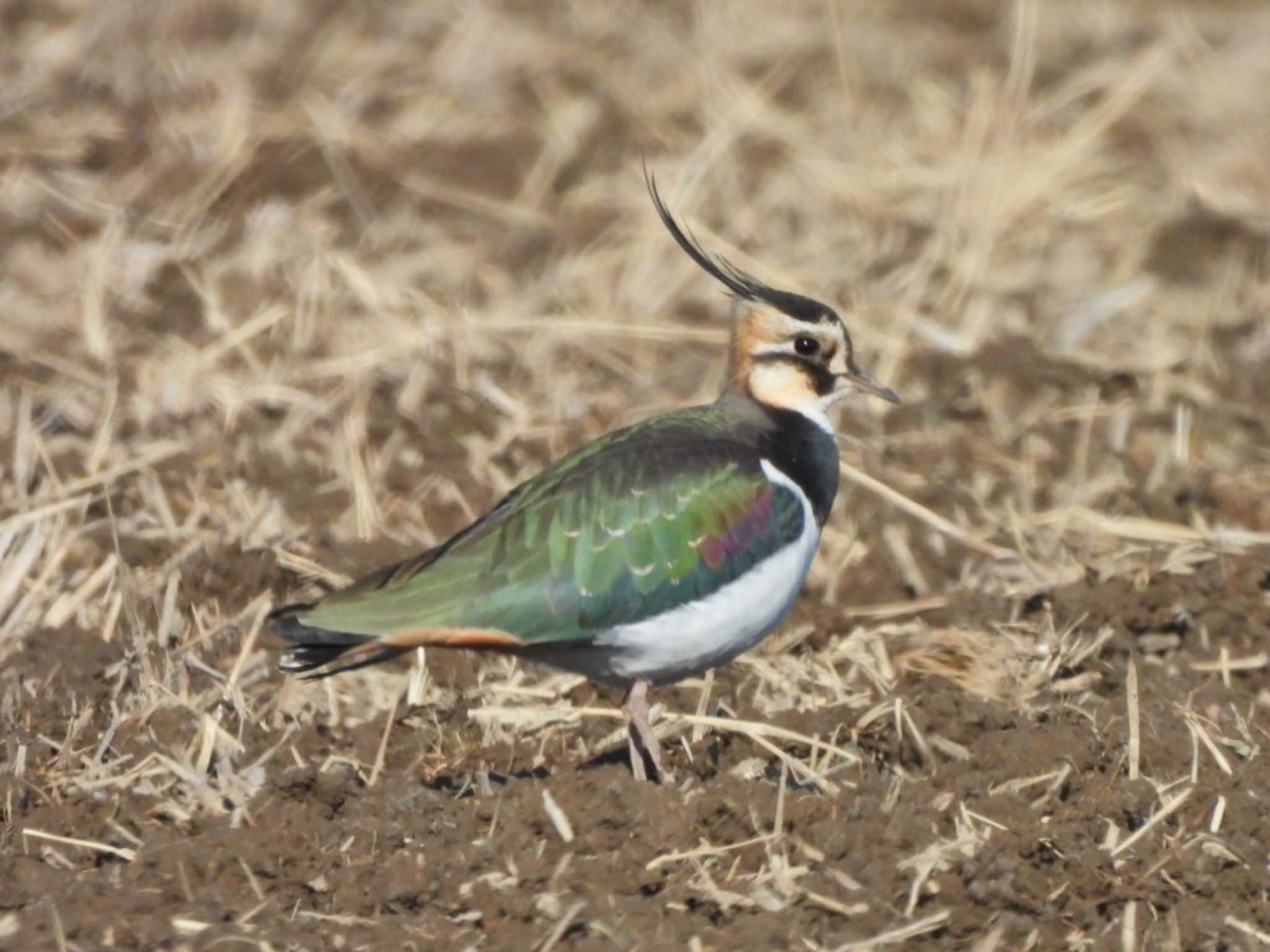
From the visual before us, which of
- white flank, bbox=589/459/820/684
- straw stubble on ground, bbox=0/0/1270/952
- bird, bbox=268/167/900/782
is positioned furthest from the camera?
white flank, bbox=589/459/820/684

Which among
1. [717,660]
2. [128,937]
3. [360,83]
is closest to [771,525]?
[717,660]

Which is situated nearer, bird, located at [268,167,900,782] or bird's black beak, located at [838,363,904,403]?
bird, located at [268,167,900,782]

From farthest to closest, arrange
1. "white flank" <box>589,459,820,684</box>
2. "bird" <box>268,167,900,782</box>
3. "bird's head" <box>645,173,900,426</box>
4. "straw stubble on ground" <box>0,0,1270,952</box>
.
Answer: "bird's head" <box>645,173,900,426</box>
"white flank" <box>589,459,820,684</box>
"bird" <box>268,167,900,782</box>
"straw stubble on ground" <box>0,0,1270,952</box>

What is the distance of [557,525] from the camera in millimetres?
6035

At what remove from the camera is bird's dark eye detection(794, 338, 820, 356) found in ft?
21.9

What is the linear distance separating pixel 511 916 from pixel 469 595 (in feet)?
3.58

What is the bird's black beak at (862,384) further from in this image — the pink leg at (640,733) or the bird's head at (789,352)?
the pink leg at (640,733)

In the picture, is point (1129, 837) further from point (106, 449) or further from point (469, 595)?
point (106, 449)

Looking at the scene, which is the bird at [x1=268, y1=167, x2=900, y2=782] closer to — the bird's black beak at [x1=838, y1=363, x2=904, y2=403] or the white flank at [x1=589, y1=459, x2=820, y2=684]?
the white flank at [x1=589, y1=459, x2=820, y2=684]

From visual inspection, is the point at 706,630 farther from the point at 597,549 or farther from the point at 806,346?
the point at 806,346

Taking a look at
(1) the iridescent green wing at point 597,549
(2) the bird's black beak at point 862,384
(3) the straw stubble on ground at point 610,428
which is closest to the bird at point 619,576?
(1) the iridescent green wing at point 597,549

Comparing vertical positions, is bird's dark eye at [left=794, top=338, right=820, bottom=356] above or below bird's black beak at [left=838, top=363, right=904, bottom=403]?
above

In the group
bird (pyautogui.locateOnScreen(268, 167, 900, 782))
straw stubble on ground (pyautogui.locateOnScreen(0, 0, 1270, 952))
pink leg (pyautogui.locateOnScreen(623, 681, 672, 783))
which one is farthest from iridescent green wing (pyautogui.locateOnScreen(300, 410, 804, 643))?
straw stubble on ground (pyautogui.locateOnScreen(0, 0, 1270, 952))

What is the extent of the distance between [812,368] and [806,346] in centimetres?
7
